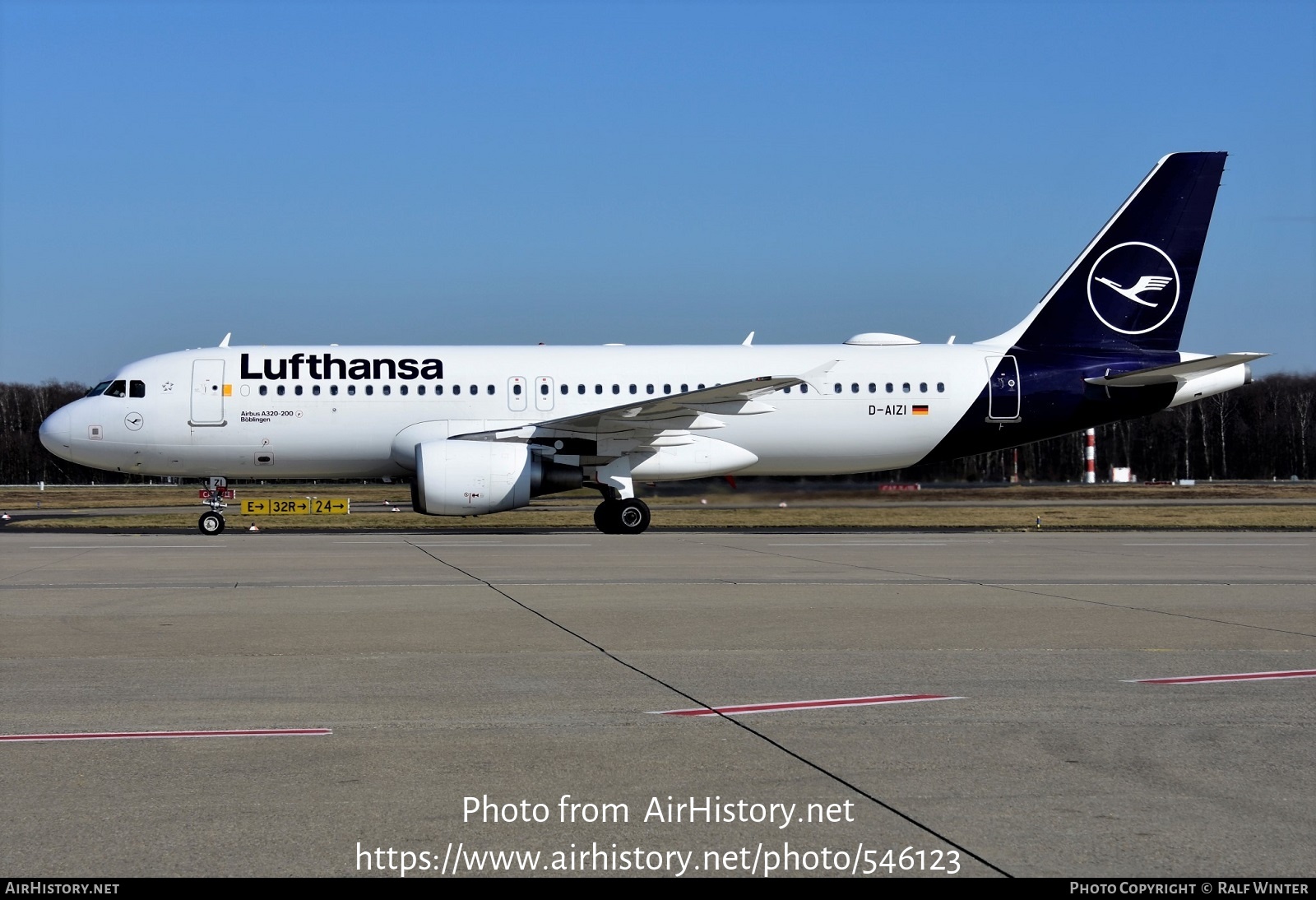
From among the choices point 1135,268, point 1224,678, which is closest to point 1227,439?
point 1135,268

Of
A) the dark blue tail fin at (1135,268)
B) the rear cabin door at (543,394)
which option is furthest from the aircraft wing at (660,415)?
the dark blue tail fin at (1135,268)

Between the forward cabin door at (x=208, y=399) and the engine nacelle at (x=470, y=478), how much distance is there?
15.5ft

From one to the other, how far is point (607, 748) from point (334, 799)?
1400 mm

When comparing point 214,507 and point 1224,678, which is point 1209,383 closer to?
point 1224,678

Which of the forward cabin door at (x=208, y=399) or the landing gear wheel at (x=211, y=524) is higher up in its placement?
the forward cabin door at (x=208, y=399)

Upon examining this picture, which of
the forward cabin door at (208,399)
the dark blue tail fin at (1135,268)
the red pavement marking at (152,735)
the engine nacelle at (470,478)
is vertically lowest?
the red pavement marking at (152,735)

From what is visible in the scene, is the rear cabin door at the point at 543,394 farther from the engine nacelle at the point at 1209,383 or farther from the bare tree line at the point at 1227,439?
the bare tree line at the point at 1227,439

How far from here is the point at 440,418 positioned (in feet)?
81.1

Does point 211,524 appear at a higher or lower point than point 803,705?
higher

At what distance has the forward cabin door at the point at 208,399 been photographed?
2452cm

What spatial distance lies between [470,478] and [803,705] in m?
16.0

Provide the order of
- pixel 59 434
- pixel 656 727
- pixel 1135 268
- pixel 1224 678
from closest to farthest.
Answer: pixel 656 727, pixel 1224 678, pixel 59 434, pixel 1135 268

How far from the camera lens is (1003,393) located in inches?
1006
